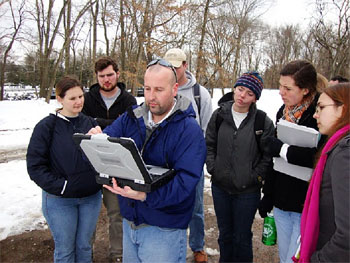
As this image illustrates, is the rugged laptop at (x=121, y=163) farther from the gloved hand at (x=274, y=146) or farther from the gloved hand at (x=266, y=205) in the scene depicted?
the gloved hand at (x=266, y=205)

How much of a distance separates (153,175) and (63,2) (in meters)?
22.8

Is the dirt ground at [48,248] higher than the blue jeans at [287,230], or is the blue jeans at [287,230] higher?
the blue jeans at [287,230]

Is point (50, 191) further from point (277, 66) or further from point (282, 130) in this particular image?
point (277, 66)

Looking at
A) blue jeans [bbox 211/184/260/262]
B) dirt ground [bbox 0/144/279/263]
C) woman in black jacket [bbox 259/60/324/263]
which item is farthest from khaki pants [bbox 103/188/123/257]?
woman in black jacket [bbox 259/60/324/263]

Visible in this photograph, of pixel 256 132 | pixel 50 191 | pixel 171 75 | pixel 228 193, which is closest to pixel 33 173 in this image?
pixel 50 191

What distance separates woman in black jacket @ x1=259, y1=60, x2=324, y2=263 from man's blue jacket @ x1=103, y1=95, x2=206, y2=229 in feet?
2.86

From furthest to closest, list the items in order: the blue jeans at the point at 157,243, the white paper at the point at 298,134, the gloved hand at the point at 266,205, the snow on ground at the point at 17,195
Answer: the snow on ground at the point at 17,195, the gloved hand at the point at 266,205, the white paper at the point at 298,134, the blue jeans at the point at 157,243

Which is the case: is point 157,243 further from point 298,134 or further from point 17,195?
point 17,195

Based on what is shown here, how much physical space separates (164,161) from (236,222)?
4.64 feet

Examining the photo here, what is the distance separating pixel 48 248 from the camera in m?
3.50

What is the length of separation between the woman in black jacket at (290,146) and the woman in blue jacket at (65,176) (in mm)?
1701

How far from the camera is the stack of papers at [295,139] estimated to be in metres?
2.08

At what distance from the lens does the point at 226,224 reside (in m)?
2.90

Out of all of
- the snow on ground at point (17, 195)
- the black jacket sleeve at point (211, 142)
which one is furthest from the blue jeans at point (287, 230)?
the snow on ground at point (17, 195)
